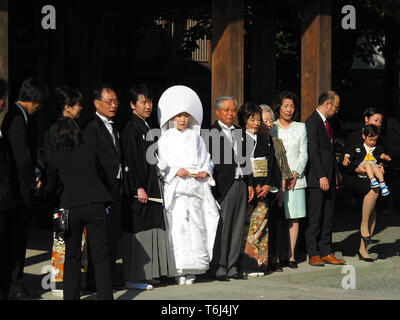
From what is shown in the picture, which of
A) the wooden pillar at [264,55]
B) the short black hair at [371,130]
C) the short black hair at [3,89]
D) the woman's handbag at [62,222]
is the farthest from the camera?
the wooden pillar at [264,55]

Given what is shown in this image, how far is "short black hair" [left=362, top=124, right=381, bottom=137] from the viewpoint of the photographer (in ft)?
31.7

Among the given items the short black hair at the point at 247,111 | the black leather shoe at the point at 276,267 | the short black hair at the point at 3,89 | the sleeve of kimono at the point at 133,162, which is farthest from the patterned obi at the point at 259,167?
the short black hair at the point at 3,89

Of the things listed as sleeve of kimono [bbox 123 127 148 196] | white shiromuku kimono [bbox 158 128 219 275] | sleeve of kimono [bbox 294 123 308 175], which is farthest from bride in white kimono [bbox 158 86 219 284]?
sleeve of kimono [bbox 294 123 308 175]

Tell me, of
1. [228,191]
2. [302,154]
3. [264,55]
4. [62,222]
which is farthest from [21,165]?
[264,55]

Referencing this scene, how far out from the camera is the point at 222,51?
29.5 ft

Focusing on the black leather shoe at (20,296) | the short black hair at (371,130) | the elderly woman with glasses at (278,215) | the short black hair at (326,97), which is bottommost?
the black leather shoe at (20,296)

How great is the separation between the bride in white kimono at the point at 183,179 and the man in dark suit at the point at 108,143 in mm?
583

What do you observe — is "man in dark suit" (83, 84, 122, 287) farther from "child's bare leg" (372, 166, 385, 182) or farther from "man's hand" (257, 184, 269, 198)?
"child's bare leg" (372, 166, 385, 182)

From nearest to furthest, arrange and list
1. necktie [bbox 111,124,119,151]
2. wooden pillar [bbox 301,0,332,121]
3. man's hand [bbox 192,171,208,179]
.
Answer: necktie [bbox 111,124,119,151] → man's hand [bbox 192,171,208,179] → wooden pillar [bbox 301,0,332,121]

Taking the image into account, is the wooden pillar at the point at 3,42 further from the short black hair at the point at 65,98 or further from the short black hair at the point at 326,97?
the short black hair at the point at 326,97

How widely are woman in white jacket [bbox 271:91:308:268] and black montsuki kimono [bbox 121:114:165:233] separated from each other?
1.83m

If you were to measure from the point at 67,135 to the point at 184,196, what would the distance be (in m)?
1.85

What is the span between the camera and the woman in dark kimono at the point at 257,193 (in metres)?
8.37

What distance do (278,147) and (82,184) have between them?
3.07 m
